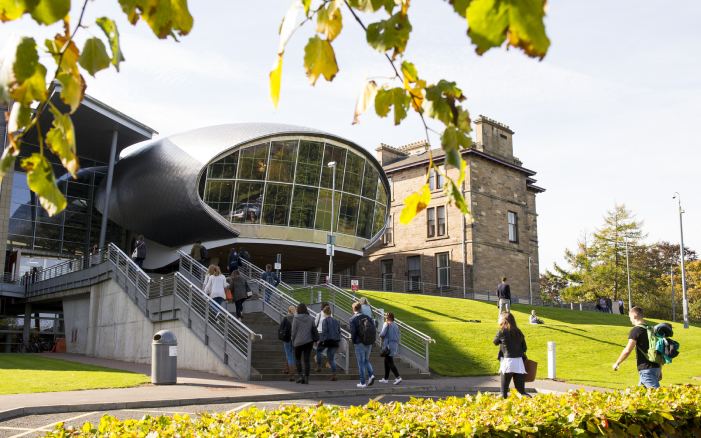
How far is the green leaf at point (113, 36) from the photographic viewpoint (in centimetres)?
208

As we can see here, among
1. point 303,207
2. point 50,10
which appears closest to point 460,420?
point 50,10

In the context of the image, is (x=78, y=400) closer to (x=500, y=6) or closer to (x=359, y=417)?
(x=359, y=417)

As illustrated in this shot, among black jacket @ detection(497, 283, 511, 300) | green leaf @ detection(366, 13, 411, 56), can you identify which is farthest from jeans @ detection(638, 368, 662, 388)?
black jacket @ detection(497, 283, 511, 300)

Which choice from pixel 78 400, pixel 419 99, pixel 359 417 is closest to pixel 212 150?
pixel 78 400

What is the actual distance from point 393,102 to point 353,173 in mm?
40115

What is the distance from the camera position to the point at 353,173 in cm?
4253

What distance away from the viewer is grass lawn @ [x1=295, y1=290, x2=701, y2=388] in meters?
19.4

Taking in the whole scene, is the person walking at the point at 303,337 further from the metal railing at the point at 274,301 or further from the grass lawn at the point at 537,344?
the grass lawn at the point at 537,344

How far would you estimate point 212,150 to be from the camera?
37.7 m

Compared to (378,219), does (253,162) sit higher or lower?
higher

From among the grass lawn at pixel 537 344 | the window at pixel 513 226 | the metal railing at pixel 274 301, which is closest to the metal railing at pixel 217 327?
the metal railing at pixel 274 301

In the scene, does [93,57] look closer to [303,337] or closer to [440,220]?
[303,337]

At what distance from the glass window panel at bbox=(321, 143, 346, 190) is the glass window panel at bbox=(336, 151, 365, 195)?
0.35 metres

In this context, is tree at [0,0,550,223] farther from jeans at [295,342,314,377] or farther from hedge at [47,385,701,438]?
→ jeans at [295,342,314,377]
